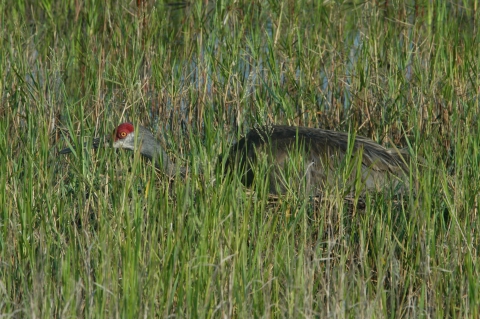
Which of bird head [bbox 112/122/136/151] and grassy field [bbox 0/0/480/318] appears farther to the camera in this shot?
bird head [bbox 112/122/136/151]

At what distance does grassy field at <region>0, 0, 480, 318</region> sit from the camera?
3.31m

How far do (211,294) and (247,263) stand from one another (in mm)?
391

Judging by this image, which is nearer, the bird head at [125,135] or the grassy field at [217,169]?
the grassy field at [217,169]

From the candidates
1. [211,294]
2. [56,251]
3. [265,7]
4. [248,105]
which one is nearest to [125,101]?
[248,105]

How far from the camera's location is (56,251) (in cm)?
367

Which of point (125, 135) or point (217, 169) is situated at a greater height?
point (217, 169)

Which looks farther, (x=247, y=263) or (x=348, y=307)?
(x=247, y=263)

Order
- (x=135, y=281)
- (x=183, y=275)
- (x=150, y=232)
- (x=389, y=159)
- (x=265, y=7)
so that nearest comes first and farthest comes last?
(x=135, y=281) → (x=183, y=275) → (x=150, y=232) → (x=389, y=159) → (x=265, y=7)

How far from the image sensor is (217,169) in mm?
3969

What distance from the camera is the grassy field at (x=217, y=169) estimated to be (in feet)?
10.9

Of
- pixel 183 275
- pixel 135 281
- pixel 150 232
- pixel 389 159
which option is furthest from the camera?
pixel 389 159

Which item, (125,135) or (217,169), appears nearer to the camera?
(217,169)

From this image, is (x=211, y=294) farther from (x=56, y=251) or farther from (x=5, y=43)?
(x=5, y=43)

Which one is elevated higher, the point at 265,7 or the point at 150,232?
the point at 265,7
